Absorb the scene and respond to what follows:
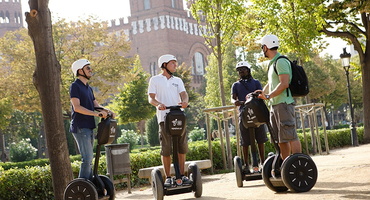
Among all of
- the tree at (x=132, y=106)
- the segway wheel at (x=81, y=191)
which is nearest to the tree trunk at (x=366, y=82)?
the segway wheel at (x=81, y=191)

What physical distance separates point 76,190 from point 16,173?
423 cm

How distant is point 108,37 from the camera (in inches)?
1411

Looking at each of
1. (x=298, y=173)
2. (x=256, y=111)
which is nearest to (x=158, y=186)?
(x=256, y=111)

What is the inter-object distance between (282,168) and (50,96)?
3914 mm

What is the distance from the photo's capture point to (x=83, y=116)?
23.6 ft

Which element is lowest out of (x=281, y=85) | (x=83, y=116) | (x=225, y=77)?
(x=83, y=116)

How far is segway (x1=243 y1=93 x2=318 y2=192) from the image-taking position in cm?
677

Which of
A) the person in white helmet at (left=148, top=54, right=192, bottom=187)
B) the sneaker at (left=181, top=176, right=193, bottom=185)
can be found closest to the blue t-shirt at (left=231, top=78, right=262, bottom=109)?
the person in white helmet at (left=148, top=54, right=192, bottom=187)

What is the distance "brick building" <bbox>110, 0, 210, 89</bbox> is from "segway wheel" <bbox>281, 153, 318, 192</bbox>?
67.6 metres

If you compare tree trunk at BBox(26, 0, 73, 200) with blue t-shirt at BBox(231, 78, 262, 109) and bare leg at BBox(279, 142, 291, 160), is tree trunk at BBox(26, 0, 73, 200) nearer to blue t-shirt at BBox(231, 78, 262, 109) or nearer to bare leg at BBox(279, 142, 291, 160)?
blue t-shirt at BBox(231, 78, 262, 109)

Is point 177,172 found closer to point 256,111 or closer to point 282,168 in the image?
point 256,111

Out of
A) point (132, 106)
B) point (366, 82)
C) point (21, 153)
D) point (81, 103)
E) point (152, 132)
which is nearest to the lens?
point (81, 103)

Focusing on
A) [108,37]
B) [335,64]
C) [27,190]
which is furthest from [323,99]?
[27,190]

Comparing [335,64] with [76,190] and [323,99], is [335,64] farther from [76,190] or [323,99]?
[76,190]
